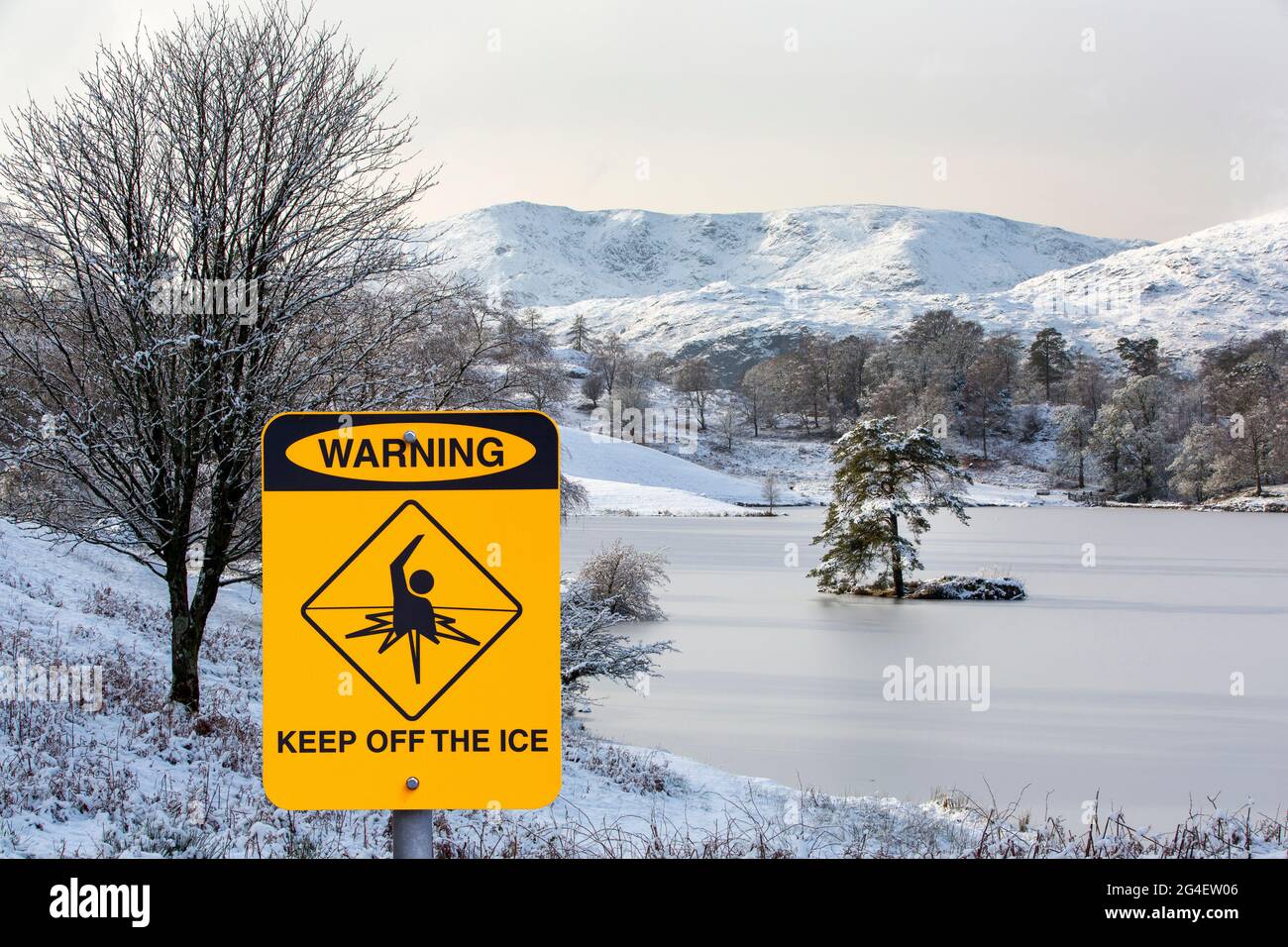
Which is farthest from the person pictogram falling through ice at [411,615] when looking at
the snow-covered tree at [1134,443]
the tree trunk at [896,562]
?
the snow-covered tree at [1134,443]

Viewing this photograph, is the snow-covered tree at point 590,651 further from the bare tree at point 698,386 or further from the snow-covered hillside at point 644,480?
the bare tree at point 698,386

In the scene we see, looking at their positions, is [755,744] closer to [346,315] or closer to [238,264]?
[346,315]

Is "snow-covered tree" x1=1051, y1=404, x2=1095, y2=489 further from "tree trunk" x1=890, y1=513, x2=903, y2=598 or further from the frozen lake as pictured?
"tree trunk" x1=890, y1=513, x2=903, y2=598

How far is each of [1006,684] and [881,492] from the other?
11937 mm

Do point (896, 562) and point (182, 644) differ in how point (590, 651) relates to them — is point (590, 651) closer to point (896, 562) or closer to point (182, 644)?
point (182, 644)

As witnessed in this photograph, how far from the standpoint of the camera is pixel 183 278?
9.19m

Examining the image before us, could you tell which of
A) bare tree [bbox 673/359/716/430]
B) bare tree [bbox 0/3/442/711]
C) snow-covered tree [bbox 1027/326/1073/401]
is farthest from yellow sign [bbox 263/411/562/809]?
snow-covered tree [bbox 1027/326/1073/401]

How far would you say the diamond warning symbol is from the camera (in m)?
1.54

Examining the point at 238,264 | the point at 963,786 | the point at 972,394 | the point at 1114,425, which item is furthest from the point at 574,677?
the point at 972,394

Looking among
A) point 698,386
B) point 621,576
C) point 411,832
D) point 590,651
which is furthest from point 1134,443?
point 411,832

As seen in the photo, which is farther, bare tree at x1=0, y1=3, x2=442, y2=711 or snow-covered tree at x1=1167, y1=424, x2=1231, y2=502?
snow-covered tree at x1=1167, y1=424, x2=1231, y2=502

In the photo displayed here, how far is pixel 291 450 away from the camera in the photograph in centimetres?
155
